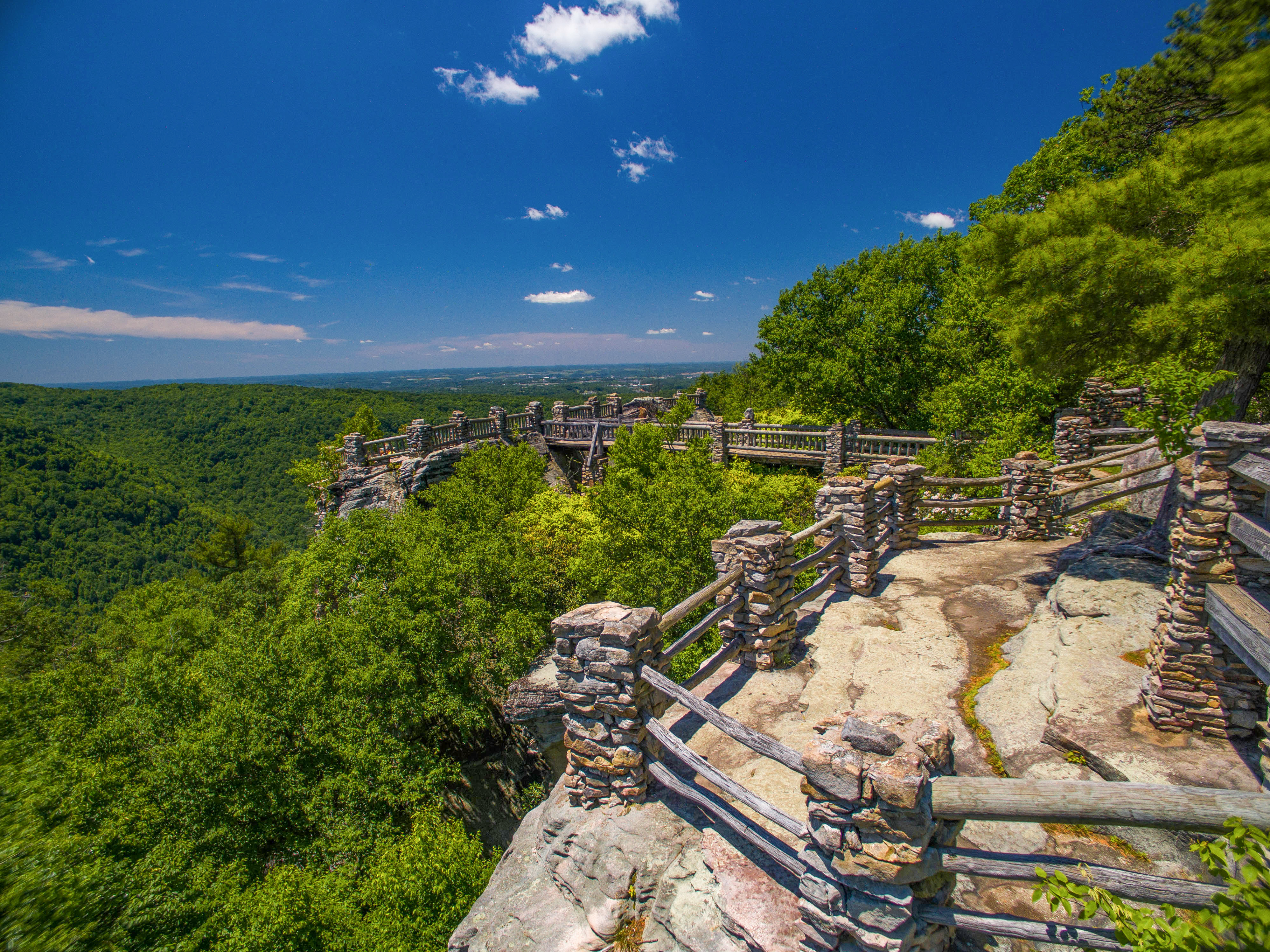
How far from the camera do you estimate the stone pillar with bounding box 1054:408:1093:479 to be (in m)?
14.7

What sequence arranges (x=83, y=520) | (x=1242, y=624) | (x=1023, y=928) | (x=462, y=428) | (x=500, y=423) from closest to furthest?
(x=1023, y=928)
(x=1242, y=624)
(x=462, y=428)
(x=500, y=423)
(x=83, y=520)

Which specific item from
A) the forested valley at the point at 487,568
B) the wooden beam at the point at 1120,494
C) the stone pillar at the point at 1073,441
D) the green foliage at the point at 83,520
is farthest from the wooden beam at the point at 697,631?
the green foliage at the point at 83,520

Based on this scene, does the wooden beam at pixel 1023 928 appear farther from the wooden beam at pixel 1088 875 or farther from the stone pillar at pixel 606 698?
the stone pillar at pixel 606 698

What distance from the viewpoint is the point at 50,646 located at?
30562mm

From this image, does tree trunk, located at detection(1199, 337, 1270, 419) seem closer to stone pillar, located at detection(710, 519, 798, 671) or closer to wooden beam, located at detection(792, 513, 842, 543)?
wooden beam, located at detection(792, 513, 842, 543)

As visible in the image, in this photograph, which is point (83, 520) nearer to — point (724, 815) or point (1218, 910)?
point (724, 815)

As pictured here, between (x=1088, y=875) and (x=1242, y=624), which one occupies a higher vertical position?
(x=1242, y=624)

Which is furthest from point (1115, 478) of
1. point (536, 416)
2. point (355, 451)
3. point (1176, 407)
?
point (355, 451)

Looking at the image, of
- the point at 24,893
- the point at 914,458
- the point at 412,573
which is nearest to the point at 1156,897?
the point at 24,893

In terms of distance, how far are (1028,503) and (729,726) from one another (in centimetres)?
1162

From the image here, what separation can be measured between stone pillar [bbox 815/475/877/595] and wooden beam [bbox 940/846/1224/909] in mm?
6276

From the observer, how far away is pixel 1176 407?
7141mm

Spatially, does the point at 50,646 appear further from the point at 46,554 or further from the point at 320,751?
the point at 46,554

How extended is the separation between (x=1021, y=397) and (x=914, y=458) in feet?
12.3
